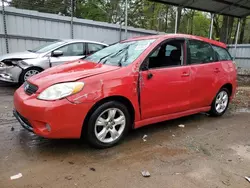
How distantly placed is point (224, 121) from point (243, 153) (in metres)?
1.44

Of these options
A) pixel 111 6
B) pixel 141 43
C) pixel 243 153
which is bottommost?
pixel 243 153

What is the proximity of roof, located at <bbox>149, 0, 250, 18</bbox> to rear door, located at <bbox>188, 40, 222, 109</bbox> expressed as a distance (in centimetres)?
593

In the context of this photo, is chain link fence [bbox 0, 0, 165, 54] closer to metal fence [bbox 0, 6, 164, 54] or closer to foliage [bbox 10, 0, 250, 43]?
metal fence [bbox 0, 6, 164, 54]

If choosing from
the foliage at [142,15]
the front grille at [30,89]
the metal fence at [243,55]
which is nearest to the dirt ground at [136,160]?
the front grille at [30,89]

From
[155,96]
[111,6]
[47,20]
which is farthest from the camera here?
[111,6]

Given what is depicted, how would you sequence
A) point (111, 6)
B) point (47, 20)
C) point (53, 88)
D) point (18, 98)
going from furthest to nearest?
point (111, 6)
point (47, 20)
point (18, 98)
point (53, 88)

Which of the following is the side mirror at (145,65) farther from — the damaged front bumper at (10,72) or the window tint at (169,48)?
the damaged front bumper at (10,72)

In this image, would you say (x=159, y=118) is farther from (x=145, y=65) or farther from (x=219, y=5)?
(x=219, y=5)

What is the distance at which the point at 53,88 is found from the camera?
8.88 feet

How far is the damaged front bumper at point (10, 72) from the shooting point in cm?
605

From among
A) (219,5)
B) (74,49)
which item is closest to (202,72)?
(74,49)

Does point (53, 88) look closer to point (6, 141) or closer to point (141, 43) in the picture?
point (6, 141)

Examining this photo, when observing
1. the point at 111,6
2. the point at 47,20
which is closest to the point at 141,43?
the point at 47,20

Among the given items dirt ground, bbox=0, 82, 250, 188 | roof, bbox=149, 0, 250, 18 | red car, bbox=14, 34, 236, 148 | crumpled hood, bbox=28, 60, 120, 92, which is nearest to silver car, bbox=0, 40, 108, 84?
dirt ground, bbox=0, 82, 250, 188
